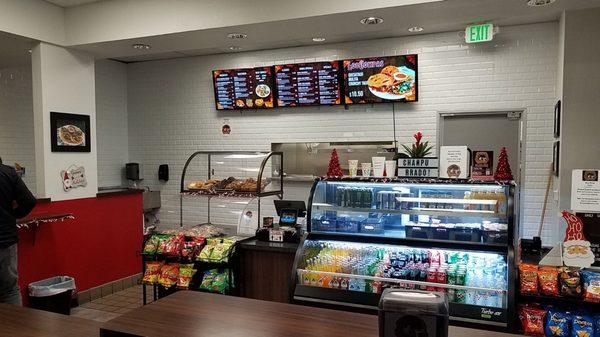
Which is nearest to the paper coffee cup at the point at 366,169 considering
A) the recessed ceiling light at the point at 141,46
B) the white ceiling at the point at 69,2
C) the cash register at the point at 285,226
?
the cash register at the point at 285,226

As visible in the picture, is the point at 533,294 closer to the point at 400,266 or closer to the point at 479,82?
the point at 400,266

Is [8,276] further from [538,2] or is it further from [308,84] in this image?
[538,2]

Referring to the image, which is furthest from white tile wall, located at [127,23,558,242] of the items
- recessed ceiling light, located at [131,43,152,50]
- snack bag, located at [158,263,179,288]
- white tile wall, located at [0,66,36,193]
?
snack bag, located at [158,263,179,288]

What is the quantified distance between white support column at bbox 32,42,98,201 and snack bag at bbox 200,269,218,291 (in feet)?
6.41

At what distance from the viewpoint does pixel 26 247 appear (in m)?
4.50

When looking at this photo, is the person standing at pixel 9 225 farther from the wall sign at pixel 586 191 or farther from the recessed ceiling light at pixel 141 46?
the wall sign at pixel 586 191

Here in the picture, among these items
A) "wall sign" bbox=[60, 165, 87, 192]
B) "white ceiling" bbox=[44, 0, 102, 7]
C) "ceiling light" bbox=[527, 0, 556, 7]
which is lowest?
"wall sign" bbox=[60, 165, 87, 192]

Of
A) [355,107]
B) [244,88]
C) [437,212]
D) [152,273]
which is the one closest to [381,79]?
[355,107]

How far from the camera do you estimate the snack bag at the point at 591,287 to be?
2.84 meters

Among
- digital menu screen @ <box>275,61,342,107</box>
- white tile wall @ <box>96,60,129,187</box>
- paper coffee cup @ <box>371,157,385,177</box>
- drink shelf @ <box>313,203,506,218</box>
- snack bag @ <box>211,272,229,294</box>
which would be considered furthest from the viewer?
white tile wall @ <box>96,60,129,187</box>

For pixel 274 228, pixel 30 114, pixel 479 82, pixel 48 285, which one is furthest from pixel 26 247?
pixel 479 82

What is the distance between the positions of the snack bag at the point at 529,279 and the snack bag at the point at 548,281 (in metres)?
0.03

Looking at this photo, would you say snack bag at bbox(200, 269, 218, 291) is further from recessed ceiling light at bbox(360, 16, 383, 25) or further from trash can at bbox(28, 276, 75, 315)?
recessed ceiling light at bbox(360, 16, 383, 25)

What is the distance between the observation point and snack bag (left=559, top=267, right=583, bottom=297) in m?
2.89
